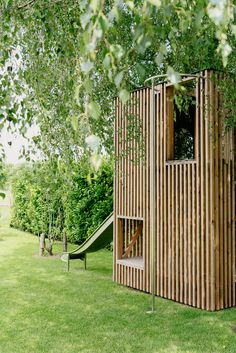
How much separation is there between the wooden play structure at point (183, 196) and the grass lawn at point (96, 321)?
12.4 inches

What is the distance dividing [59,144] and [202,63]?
2.24m

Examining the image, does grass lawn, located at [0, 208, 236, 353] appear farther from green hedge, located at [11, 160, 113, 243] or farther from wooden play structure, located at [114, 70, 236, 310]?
green hedge, located at [11, 160, 113, 243]

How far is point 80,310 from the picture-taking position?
17.9 ft

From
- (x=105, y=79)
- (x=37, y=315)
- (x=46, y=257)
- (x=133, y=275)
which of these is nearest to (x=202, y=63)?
(x=105, y=79)

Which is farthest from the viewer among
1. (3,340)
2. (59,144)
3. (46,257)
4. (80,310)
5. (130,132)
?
(46,257)

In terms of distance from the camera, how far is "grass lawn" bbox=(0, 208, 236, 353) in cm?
419

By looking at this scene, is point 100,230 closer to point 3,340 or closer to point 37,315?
point 37,315

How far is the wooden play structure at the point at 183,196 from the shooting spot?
5.30m

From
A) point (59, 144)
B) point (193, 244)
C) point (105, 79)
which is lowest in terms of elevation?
point (193, 244)

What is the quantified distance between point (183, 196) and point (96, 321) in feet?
6.27

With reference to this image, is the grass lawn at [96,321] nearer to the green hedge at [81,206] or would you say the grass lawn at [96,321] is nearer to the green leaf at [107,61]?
the green leaf at [107,61]

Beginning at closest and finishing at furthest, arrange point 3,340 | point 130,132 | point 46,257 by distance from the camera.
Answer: point 3,340
point 130,132
point 46,257

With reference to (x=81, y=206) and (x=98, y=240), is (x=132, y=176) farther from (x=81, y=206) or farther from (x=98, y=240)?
(x=81, y=206)

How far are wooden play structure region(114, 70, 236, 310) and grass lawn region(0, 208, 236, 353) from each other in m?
0.31
